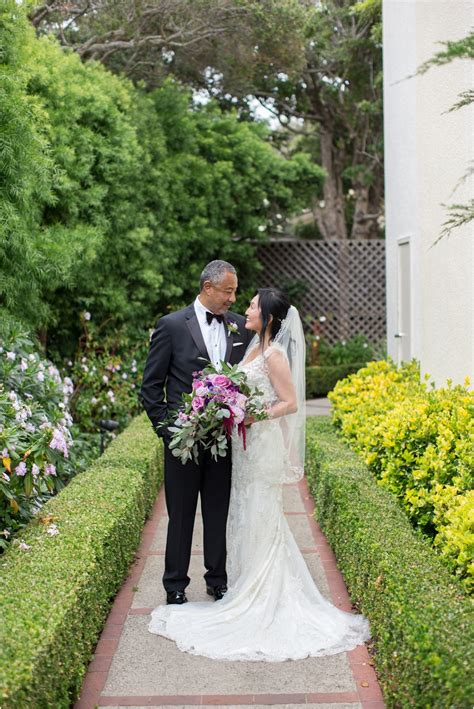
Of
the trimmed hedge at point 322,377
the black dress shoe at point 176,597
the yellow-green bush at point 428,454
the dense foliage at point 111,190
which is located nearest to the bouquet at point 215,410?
the black dress shoe at point 176,597

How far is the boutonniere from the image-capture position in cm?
446

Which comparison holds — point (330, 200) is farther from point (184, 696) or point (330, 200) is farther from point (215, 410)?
point (184, 696)

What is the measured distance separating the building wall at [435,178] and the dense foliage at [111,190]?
3270mm

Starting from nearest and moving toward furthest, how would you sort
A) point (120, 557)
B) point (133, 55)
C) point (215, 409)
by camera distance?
1. point (215, 409)
2. point (120, 557)
3. point (133, 55)

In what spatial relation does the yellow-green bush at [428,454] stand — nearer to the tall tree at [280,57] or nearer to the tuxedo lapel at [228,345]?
the tuxedo lapel at [228,345]

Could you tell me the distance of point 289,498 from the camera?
24.4 ft

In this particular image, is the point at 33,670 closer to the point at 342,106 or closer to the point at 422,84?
the point at 422,84

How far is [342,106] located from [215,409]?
55.7 feet

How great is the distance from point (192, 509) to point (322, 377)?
387 inches

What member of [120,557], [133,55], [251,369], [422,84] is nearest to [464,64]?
[422,84]

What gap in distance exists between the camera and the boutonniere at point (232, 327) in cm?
446

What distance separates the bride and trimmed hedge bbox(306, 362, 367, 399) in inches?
377

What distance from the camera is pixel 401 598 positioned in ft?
10.9

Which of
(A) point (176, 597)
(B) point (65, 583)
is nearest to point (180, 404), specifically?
(A) point (176, 597)
